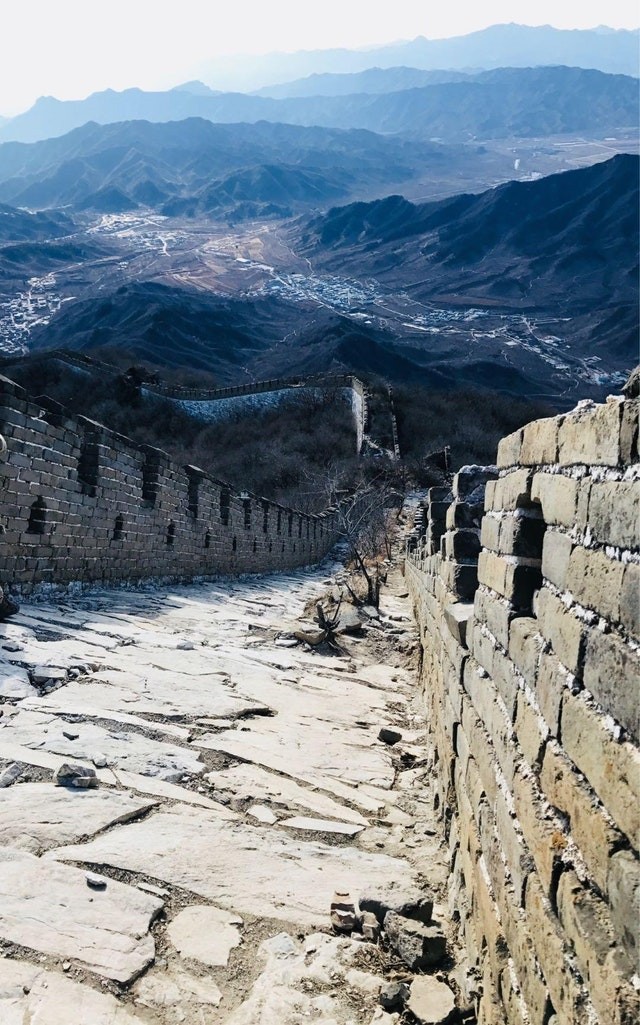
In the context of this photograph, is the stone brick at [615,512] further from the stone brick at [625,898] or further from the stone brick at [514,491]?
the stone brick at [514,491]

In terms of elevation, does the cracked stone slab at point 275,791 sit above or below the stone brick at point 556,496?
below

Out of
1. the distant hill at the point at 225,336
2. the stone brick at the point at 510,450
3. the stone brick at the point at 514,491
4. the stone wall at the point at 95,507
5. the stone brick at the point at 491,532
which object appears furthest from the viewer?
the distant hill at the point at 225,336

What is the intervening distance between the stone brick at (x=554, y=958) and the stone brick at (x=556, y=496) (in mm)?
902

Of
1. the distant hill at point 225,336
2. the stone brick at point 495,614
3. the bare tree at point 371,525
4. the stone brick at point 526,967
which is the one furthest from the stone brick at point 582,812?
the distant hill at point 225,336

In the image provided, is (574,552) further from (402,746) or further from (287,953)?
(402,746)

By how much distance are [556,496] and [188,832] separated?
192cm

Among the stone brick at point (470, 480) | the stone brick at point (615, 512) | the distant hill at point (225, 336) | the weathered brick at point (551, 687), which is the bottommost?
the weathered brick at point (551, 687)

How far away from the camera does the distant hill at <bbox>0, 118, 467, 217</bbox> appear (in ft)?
472

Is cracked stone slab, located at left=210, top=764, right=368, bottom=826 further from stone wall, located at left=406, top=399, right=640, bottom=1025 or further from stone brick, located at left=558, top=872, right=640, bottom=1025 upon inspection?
stone brick, located at left=558, top=872, right=640, bottom=1025

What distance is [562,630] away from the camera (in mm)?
1989

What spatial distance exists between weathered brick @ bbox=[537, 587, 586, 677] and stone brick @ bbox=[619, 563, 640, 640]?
24 cm

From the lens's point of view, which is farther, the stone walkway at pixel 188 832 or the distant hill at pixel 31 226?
the distant hill at pixel 31 226

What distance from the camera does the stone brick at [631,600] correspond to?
1508 mm

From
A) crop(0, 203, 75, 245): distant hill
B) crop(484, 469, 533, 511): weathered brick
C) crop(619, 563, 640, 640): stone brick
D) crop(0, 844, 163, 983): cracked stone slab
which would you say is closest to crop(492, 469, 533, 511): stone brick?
crop(484, 469, 533, 511): weathered brick
